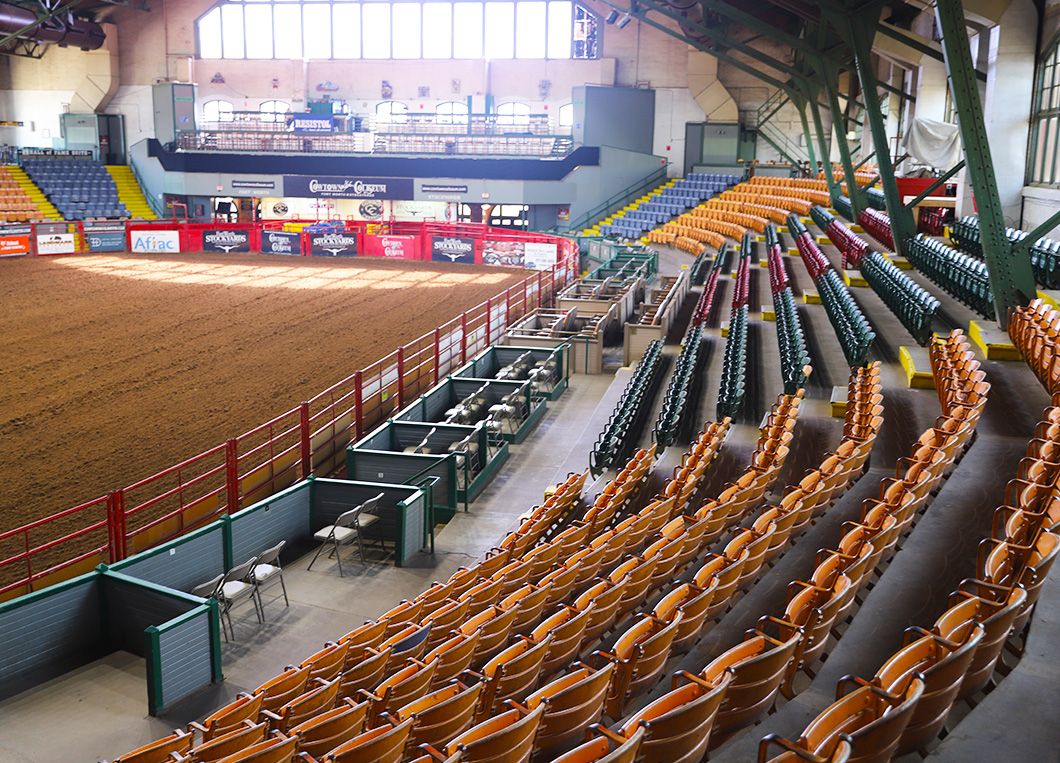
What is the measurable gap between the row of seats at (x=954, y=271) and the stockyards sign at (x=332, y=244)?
2364 centimetres

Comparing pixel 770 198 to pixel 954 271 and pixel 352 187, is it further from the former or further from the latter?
pixel 954 271

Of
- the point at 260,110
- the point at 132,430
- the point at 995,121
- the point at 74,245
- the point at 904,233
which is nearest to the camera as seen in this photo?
the point at 132,430

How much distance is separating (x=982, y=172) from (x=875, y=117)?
7131 millimetres

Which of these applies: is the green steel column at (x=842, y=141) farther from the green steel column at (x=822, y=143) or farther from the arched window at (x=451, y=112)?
the arched window at (x=451, y=112)

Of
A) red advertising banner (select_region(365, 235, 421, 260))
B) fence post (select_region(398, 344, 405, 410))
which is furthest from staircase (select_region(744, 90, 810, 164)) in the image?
fence post (select_region(398, 344, 405, 410))

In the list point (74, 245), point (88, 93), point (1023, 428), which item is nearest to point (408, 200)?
point (74, 245)

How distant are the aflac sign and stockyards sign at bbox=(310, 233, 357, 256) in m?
5.29

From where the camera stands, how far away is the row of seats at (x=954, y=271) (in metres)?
15.4

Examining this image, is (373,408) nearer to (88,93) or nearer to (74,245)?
(74,245)

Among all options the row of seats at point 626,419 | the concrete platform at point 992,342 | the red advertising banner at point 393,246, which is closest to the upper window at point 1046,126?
the concrete platform at point 992,342

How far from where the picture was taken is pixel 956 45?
13.9 meters

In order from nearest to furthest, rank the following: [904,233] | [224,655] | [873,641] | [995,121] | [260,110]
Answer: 1. [873,641]
2. [224,655]
3. [995,121]
4. [904,233]
5. [260,110]

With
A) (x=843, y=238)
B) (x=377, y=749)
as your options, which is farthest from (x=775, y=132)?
(x=377, y=749)

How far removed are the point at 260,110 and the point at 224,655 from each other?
41754 millimetres
